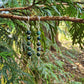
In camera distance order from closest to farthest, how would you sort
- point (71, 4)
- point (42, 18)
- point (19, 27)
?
point (42, 18) → point (71, 4) → point (19, 27)

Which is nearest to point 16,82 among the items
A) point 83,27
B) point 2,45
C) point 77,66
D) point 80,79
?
point 2,45

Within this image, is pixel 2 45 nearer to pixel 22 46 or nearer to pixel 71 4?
pixel 22 46

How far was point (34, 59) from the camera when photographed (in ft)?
8.20

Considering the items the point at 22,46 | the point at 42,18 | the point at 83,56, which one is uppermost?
the point at 42,18

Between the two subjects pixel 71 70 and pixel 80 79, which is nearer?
pixel 80 79

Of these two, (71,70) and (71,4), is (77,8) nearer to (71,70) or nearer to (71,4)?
(71,4)

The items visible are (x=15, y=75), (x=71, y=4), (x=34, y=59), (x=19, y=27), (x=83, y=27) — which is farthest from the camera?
(x=34, y=59)

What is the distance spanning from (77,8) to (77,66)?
17.7 feet

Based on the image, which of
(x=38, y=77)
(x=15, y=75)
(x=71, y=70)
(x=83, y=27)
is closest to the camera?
(x=83, y=27)

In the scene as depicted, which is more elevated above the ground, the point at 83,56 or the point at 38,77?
the point at 38,77

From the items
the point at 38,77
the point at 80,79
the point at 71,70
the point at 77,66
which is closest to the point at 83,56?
the point at 77,66

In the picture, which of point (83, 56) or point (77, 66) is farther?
point (83, 56)

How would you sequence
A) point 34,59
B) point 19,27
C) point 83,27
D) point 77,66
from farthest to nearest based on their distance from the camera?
point 77,66 → point 34,59 → point 19,27 → point 83,27

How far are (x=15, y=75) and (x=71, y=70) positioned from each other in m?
4.79
